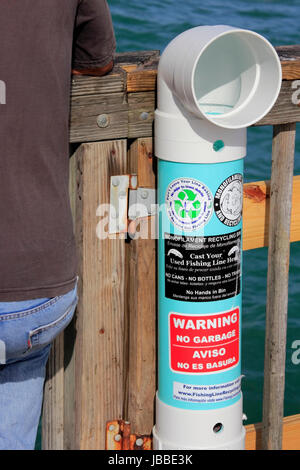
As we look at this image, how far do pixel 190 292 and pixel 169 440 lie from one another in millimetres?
490

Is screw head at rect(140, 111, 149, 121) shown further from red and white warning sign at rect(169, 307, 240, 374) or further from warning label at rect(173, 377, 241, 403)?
warning label at rect(173, 377, 241, 403)

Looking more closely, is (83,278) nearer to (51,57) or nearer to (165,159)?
(165,159)

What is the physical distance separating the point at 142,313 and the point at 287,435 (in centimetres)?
77

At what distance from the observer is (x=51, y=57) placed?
7.38 feet

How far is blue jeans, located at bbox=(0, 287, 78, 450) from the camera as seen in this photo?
2.32 m

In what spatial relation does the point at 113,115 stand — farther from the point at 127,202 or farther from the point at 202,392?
the point at 202,392

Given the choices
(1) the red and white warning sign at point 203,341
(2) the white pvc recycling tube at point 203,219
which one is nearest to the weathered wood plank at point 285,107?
(2) the white pvc recycling tube at point 203,219

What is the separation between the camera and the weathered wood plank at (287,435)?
310 cm

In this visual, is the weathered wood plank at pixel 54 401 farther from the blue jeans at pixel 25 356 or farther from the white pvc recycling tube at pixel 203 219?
the white pvc recycling tube at pixel 203 219

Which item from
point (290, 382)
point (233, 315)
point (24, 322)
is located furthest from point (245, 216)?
point (290, 382)

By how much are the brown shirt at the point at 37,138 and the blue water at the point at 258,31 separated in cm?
305

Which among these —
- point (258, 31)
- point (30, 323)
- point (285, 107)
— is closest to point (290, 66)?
point (285, 107)

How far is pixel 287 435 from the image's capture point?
317 centimetres

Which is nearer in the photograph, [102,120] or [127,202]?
[102,120]
